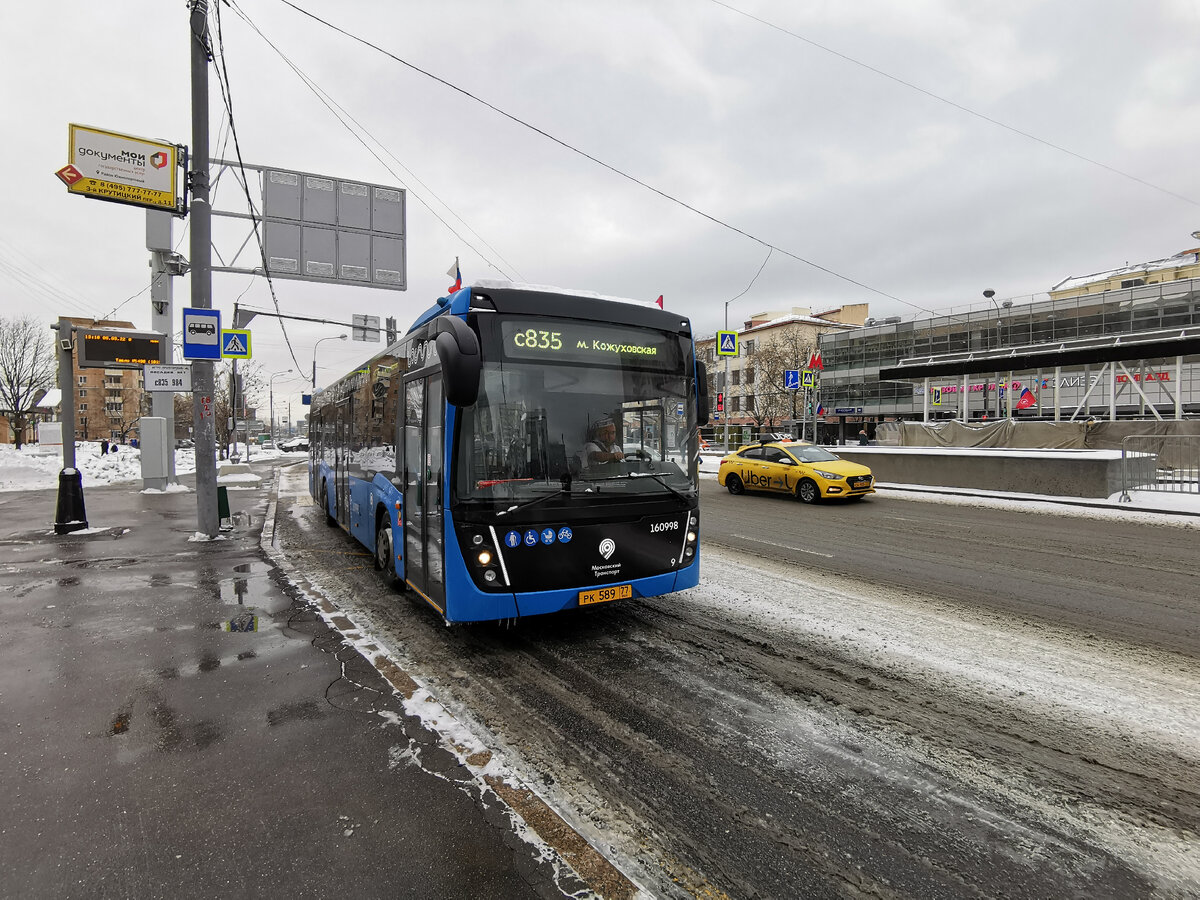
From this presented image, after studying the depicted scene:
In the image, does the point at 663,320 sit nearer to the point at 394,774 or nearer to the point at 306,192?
the point at 394,774

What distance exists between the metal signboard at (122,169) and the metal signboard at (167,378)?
3.28m

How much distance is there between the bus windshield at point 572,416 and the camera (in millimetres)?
4699

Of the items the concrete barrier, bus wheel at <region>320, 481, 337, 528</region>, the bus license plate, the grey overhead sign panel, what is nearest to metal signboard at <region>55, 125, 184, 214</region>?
the grey overhead sign panel

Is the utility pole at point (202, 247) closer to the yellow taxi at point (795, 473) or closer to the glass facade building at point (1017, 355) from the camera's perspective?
the yellow taxi at point (795, 473)

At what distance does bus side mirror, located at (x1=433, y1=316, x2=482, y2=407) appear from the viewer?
14.2 feet

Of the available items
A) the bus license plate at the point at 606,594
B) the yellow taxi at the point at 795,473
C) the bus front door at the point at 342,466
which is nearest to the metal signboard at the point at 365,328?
the bus front door at the point at 342,466

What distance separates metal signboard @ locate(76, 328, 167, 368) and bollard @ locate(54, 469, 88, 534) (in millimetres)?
6003

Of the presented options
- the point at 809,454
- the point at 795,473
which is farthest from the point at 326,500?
the point at 809,454

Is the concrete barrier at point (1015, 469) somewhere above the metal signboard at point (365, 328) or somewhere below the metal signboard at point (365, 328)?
A: below

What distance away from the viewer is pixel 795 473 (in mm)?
15656

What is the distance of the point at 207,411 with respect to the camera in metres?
10.5

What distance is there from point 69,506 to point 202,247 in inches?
209

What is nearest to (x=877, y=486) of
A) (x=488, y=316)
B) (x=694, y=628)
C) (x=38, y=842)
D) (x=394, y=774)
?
(x=694, y=628)

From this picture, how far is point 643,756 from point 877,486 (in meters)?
17.9
